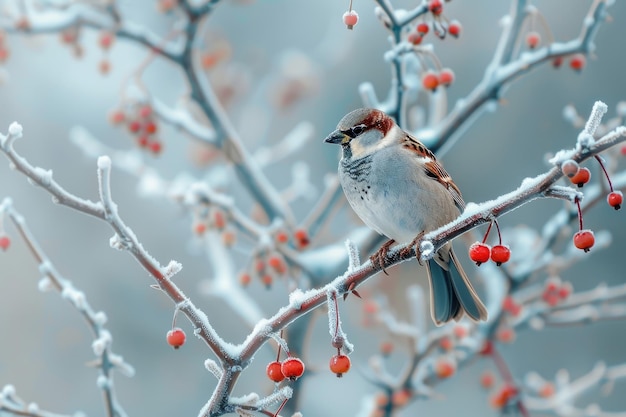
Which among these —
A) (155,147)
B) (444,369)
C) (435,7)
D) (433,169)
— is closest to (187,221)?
(155,147)

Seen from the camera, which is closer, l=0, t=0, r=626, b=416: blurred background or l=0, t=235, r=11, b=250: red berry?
l=0, t=235, r=11, b=250: red berry

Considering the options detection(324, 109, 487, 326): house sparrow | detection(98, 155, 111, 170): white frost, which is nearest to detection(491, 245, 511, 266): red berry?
detection(324, 109, 487, 326): house sparrow

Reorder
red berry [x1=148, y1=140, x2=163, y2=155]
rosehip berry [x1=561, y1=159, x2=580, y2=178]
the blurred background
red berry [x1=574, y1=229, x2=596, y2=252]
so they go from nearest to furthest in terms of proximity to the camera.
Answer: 1. rosehip berry [x1=561, y1=159, x2=580, y2=178]
2. red berry [x1=574, y1=229, x2=596, y2=252]
3. red berry [x1=148, y1=140, x2=163, y2=155]
4. the blurred background

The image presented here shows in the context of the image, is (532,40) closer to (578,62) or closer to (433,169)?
(578,62)

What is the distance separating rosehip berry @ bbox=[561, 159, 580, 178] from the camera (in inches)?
39.8

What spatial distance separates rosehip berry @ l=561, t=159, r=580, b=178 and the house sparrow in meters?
0.95

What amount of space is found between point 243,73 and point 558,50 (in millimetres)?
2949

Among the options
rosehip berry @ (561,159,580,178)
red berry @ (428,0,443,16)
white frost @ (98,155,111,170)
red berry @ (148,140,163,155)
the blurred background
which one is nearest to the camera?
rosehip berry @ (561,159,580,178)

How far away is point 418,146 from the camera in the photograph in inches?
84.0

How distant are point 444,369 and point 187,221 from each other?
3.79 m

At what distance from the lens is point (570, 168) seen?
1.02 meters

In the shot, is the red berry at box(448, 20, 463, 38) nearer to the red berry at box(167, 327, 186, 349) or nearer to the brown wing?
the brown wing

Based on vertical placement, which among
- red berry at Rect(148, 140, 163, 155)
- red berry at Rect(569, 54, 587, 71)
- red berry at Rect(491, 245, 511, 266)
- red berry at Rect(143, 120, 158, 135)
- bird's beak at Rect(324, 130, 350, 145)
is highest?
red berry at Rect(143, 120, 158, 135)

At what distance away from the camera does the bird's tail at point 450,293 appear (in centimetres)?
198
